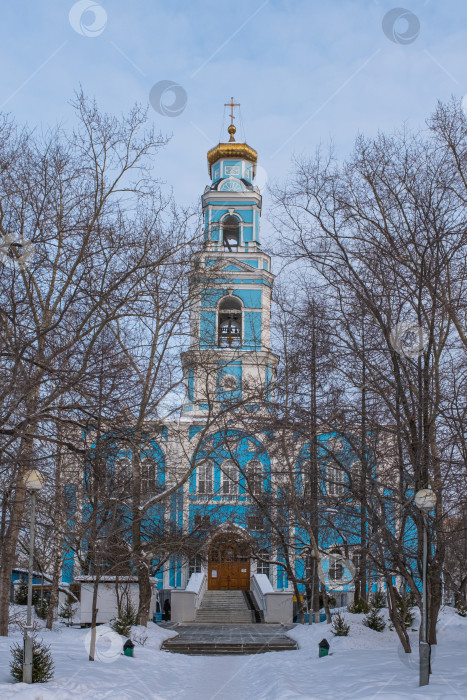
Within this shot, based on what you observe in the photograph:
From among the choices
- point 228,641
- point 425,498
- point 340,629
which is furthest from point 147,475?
point 425,498

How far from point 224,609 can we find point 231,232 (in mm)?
19103

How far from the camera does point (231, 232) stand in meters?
38.5

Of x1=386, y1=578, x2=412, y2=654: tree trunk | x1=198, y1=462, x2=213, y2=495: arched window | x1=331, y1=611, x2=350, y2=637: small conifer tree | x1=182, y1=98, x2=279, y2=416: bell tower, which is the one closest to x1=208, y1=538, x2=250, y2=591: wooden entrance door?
x1=198, y1=462, x2=213, y2=495: arched window

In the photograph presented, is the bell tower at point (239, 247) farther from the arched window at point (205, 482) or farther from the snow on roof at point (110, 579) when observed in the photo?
the snow on roof at point (110, 579)

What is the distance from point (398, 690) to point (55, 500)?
6.84 metres

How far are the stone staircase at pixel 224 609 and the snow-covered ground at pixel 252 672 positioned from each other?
7601 mm

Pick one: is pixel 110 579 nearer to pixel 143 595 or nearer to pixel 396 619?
pixel 143 595

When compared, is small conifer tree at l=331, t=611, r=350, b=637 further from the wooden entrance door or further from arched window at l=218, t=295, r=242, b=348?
arched window at l=218, t=295, r=242, b=348

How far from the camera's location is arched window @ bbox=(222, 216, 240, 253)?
37.1 meters

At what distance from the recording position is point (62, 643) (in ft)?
58.4

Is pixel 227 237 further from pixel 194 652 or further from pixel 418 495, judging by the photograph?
pixel 418 495

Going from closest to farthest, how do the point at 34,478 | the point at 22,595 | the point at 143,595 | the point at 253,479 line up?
1. the point at 34,478
2. the point at 143,595
3. the point at 253,479
4. the point at 22,595

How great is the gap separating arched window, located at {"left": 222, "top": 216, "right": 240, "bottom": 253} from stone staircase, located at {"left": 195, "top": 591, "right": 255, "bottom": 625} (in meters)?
16.7

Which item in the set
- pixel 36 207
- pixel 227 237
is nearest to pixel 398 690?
pixel 36 207
